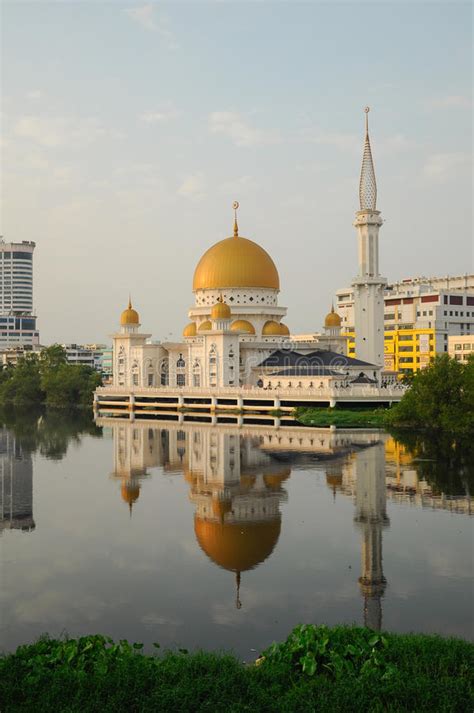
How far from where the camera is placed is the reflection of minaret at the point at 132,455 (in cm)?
2837

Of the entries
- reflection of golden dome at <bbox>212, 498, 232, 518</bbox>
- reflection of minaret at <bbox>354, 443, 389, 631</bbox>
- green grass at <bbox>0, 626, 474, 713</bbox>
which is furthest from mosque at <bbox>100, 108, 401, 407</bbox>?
green grass at <bbox>0, 626, 474, 713</bbox>

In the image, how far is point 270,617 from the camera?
14141 millimetres

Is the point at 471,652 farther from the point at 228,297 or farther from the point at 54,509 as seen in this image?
the point at 228,297

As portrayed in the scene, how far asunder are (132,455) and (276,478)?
10.4m

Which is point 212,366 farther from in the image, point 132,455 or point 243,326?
point 132,455

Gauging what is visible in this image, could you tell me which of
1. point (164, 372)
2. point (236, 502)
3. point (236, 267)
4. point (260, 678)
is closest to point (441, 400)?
point (236, 502)

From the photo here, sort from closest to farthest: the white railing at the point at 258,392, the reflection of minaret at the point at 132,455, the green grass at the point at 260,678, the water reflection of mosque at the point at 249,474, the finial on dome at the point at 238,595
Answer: the green grass at the point at 260,678, the finial on dome at the point at 238,595, the water reflection of mosque at the point at 249,474, the reflection of minaret at the point at 132,455, the white railing at the point at 258,392

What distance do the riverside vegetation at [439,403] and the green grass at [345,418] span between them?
0.08 meters

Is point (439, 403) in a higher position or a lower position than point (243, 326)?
Answer: lower

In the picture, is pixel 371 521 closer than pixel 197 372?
Yes

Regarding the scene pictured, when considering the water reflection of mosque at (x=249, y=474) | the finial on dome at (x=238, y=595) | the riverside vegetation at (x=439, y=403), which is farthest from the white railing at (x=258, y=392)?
the finial on dome at (x=238, y=595)

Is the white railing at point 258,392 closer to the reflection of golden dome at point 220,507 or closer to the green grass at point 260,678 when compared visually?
the reflection of golden dome at point 220,507

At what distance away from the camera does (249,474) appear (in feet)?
98.8

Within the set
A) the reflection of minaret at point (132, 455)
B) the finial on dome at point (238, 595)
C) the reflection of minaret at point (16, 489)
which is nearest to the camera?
the finial on dome at point (238, 595)
